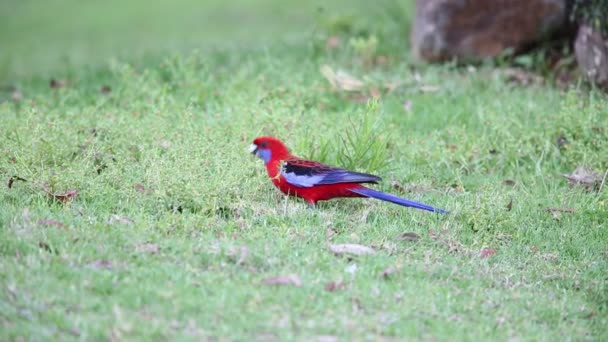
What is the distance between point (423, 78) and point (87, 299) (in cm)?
468

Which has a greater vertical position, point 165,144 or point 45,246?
point 165,144

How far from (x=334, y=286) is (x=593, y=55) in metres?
4.25

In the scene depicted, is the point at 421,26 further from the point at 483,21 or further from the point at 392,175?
the point at 392,175

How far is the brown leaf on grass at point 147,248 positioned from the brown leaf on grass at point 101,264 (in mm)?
183

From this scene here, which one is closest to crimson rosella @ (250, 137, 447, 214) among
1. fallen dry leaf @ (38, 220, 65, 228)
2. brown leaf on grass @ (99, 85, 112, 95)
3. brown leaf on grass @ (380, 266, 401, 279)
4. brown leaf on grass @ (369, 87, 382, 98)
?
brown leaf on grass @ (380, 266, 401, 279)

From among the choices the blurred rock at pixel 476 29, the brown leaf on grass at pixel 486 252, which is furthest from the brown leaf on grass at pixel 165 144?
the blurred rock at pixel 476 29

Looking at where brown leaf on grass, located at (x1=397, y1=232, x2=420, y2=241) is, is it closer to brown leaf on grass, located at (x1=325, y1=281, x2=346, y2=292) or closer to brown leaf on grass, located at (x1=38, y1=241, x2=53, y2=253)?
brown leaf on grass, located at (x1=325, y1=281, x2=346, y2=292)

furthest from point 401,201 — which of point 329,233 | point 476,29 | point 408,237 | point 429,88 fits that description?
point 476,29

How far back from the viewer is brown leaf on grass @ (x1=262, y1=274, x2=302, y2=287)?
13.0 feet

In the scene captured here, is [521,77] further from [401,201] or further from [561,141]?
[401,201]

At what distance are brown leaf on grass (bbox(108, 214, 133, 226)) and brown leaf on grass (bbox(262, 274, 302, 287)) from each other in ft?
3.02

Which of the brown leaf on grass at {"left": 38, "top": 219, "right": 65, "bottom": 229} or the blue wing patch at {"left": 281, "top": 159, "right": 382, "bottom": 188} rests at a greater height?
the blue wing patch at {"left": 281, "top": 159, "right": 382, "bottom": 188}

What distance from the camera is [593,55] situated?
23.6ft

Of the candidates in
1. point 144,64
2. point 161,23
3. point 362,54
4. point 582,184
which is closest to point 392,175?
point 582,184
